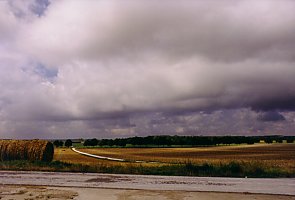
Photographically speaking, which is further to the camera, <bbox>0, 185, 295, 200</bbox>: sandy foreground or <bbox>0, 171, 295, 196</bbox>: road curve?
<bbox>0, 171, 295, 196</bbox>: road curve

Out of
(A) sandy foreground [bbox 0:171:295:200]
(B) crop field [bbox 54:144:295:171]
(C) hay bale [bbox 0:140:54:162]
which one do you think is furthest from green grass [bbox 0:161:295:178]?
(C) hay bale [bbox 0:140:54:162]

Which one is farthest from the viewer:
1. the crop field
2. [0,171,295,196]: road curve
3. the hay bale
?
the crop field

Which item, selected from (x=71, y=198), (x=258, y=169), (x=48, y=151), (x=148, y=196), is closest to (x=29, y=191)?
(x=71, y=198)

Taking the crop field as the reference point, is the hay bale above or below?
above

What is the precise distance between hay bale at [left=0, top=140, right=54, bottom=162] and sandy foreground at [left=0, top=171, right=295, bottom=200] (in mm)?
13167

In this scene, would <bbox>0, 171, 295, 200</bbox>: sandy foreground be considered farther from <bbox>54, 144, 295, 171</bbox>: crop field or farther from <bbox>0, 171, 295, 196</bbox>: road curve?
<bbox>54, 144, 295, 171</bbox>: crop field

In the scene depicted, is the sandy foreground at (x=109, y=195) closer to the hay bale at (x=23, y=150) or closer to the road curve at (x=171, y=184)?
the road curve at (x=171, y=184)

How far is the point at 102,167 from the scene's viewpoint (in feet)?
88.8

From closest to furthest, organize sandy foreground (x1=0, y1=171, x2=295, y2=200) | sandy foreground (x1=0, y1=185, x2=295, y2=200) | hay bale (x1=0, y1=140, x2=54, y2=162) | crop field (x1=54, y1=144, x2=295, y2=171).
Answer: sandy foreground (x1=0, y1=185, x2=295, y2=200) < sandy foreground (x1=0, y1=171, x2=295, y2=200) < hay bale (x1=0, y1=140, x2=54, y2=162) < crop field (x1=54, y1=144, x2=295, y2=171)

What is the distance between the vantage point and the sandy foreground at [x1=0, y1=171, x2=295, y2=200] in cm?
1547

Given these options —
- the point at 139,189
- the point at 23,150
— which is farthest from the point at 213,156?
the point at 139,189

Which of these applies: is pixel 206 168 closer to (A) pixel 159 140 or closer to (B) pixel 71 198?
(B) pixel 71 198

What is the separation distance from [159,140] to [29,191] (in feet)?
451

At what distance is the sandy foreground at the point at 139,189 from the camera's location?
1547cm
